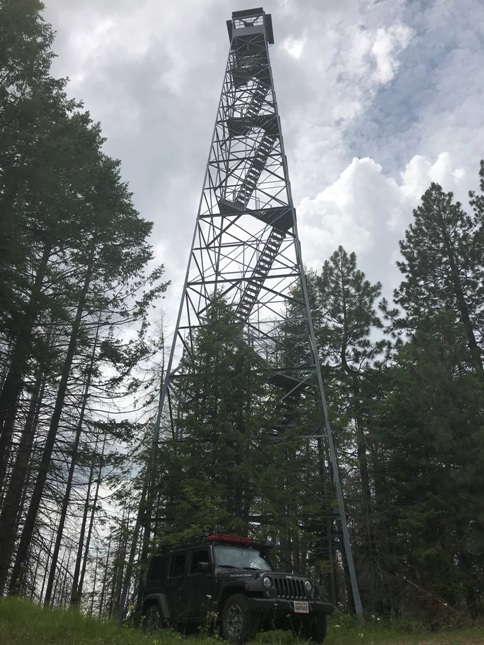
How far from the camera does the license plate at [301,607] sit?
7477 millimetres

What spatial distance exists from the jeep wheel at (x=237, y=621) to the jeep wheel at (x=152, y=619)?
179cm

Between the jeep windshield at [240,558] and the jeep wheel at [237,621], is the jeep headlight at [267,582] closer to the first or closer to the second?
the jeep wheel at [237,621]

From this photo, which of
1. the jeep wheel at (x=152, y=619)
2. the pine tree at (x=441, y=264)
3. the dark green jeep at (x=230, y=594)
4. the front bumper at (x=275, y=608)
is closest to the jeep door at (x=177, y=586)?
the dark green jeep at (x=230, y=594)

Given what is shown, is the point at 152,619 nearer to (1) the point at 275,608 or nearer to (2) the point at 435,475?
(1) the point at 275,608

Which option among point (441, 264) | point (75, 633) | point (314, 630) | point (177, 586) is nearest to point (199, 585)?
point (177, 586)

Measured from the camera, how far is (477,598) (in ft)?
44.5

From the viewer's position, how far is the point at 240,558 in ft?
29.0

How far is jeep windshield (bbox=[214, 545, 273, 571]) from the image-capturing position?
8586 mm

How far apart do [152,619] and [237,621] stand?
2483 mm

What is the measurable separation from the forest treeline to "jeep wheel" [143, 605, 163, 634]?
728 millimetres

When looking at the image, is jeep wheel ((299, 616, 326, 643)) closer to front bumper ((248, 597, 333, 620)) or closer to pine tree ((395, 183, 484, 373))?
front bumper ((248, 597, 333, 620))

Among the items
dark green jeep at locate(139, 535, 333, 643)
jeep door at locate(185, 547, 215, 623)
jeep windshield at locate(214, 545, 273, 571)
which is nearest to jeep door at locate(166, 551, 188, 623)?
dark green jeep at locate(139, 535, 333, 643)

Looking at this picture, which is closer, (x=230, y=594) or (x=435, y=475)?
(x=230, y=594)

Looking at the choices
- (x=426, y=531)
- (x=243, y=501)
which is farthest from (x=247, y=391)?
(x=426, y=531)
